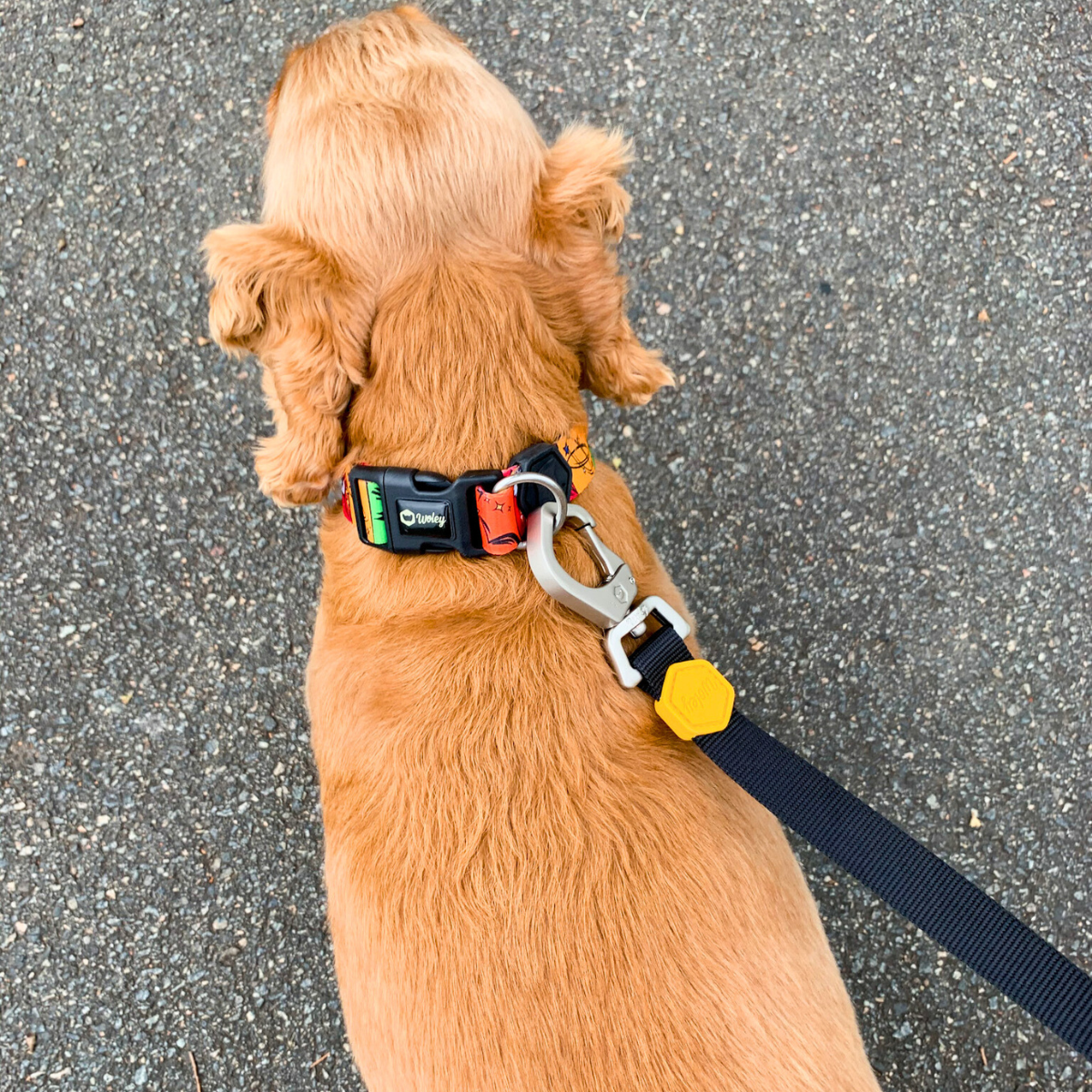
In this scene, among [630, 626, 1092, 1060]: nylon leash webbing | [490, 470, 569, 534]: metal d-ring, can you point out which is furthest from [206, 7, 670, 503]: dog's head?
[630, 626, 1092, 1060]: nylon leash webbing

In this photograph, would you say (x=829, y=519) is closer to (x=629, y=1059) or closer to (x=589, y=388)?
(x=589, y=388)

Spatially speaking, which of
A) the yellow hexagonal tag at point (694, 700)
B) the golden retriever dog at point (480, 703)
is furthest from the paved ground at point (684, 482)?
the yellow hexagonal tag at point (694, 700)

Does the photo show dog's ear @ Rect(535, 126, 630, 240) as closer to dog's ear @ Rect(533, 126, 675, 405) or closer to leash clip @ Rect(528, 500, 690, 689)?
dog's ear @ Rect(533, 126, 675, 405)

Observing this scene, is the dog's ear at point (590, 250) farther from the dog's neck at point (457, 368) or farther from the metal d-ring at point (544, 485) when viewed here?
the metal d-ring at point (544, 485)

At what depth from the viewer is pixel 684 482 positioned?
268 centimetres

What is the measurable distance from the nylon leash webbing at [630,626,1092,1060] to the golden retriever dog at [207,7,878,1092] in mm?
162

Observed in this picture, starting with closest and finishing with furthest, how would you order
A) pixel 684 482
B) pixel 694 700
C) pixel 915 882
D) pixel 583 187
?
pixel 915 882
pixel 694 700
pixel 583 187
pixel 684 482

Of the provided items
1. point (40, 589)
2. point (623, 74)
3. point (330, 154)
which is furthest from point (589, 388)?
point (40, 589)

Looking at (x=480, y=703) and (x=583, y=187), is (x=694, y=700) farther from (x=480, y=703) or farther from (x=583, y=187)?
(x=583, y=187)

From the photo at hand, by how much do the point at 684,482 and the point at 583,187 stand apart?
1200 mm

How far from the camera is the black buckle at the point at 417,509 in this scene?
1506 mm

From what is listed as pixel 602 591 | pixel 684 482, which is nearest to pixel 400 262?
pixel 602 591

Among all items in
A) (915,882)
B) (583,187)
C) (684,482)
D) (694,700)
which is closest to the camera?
(915,882)

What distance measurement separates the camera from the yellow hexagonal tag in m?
1.55
